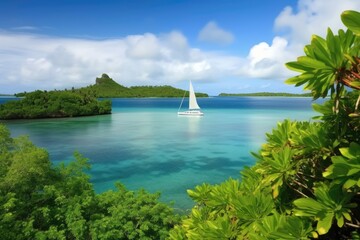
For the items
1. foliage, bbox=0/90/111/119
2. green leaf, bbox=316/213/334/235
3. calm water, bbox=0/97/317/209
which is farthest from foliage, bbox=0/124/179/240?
foliage, bbox=0/90/111/119

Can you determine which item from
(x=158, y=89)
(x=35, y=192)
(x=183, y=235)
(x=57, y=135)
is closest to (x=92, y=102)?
(x=57, y=135)

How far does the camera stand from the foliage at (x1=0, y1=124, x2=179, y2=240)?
21.4ft

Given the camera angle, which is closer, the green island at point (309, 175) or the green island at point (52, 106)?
the green island at point (309, 175)

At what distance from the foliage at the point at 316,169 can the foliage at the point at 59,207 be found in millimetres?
5201

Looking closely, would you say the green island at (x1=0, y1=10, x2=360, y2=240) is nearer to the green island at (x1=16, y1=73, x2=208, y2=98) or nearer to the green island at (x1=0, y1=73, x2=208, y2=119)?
the green island at (x1=0, y1=73, x2=208, y2=119)

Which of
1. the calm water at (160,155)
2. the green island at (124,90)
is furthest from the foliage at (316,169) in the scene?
the green island at (124,90)

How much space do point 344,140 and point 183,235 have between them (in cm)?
163

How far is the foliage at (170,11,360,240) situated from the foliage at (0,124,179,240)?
5201 millimetres

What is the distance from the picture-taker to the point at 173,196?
43.5 ft

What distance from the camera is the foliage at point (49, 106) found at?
48406 millimetres

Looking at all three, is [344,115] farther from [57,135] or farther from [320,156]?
[57,135]

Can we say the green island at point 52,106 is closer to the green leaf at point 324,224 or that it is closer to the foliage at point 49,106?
the foliage at point 49,106

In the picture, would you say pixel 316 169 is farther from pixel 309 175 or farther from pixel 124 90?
pixel 124 90

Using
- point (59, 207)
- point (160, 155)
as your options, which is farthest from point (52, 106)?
point (59, 207)
